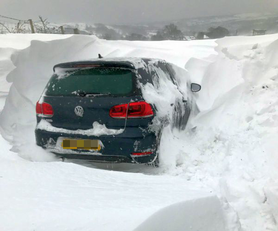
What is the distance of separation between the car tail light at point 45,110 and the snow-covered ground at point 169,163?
59cm

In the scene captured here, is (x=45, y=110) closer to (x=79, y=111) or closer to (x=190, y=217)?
(x=79, y=111)

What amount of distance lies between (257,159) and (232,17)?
18.8m

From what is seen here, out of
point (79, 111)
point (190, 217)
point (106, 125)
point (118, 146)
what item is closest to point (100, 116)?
point (106, 125)

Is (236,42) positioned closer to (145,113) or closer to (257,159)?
(257,159)

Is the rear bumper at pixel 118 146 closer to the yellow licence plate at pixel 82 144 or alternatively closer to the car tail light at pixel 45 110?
the yellow licence plate at pixel 82 144

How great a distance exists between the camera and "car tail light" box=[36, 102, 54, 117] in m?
3.46

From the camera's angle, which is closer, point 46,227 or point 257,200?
point 46,227

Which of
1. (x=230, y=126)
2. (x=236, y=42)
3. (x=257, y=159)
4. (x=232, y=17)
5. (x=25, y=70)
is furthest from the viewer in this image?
(x=232, y=17)

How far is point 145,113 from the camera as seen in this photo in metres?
3.24

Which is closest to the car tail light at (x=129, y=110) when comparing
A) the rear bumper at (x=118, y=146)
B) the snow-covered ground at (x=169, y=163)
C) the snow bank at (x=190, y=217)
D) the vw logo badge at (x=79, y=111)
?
the rear bumper at (x=118, y=146)

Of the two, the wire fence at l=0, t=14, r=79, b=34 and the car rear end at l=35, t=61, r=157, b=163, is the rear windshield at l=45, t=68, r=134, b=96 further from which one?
the wire fence at l=0, t=14, r=79, b=34

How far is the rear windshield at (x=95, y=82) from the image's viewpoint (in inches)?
129

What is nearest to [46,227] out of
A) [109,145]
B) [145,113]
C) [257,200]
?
[109,145]

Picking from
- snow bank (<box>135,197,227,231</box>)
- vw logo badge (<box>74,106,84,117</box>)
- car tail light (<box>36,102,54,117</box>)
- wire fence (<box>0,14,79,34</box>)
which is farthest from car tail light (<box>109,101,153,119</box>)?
wire fence (<box>0,14,79,34</box>)
